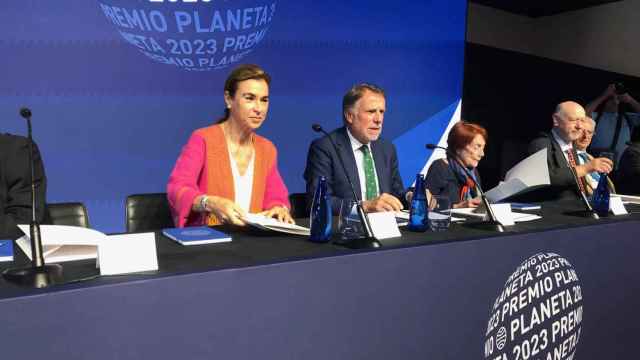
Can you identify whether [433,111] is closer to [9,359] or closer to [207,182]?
[207,182]

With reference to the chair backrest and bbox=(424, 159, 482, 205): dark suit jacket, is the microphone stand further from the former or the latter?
bbox=(424, 159, 482, 205): dark suit jacket

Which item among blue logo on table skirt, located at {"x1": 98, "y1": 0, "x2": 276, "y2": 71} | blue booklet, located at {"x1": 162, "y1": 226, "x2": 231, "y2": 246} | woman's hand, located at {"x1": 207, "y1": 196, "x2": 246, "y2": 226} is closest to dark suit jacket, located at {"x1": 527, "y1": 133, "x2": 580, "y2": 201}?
woman's hand, located at {"x1": 207, "y1": 196, "x2": 246, "y2": 226}

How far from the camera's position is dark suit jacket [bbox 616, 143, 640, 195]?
4316mm

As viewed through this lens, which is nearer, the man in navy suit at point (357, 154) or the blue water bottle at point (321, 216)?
the blue water bottle at point (321, 216)

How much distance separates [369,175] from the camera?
8.41ft

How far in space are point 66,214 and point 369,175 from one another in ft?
4.37

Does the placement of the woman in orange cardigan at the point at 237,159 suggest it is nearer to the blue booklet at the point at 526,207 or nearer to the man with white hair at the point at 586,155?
the blue booklet at the point at 526,207

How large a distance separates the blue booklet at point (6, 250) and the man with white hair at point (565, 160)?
6.21 ft

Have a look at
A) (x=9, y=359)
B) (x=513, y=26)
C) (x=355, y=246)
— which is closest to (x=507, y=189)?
(x=355, y=246)

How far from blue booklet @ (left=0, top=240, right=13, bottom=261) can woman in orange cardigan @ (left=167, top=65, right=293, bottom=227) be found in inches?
30.5

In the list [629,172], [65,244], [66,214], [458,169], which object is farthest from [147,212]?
[629,172]

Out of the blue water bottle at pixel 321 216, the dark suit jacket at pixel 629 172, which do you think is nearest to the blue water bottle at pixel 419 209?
the blue water bottle at pixel 321 216

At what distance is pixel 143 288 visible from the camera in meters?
1.00

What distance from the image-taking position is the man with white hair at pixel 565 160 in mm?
2674
